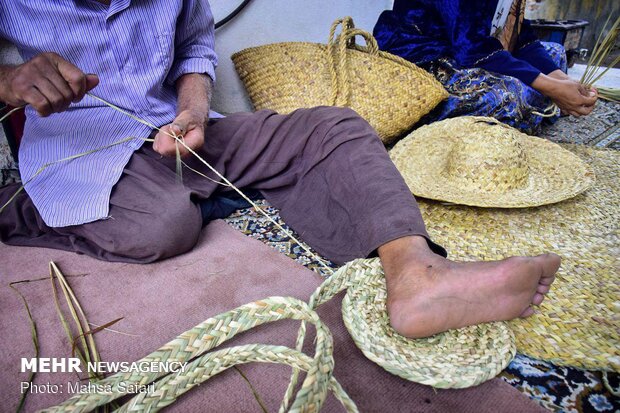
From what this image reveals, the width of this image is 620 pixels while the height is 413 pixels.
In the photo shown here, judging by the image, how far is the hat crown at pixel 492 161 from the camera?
3.98 ft

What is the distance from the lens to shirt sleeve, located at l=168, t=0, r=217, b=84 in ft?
4.25

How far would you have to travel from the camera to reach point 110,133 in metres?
1.11

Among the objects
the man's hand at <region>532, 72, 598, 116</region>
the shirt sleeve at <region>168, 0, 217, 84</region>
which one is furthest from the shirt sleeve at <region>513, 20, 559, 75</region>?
the shirt sleeve at <region>168, 0, 217, 84</region>

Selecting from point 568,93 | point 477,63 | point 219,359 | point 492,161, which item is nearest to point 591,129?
point 568,93

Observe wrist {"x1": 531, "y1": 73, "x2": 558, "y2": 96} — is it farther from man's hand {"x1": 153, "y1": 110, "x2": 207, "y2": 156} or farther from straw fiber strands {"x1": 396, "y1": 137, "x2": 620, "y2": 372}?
man's hand {"x1": 153, "y1": 110, "x2": 207, "y2": 156}

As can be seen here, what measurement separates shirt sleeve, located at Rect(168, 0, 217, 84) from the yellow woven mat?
2.79 ft

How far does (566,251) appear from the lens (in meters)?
1.05

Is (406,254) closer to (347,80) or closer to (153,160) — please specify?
(153,160)

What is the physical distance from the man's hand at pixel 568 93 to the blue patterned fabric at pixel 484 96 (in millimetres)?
57

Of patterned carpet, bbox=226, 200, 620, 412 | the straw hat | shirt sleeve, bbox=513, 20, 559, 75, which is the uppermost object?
shirt sleeve, bbox=513, 20, 559, 75

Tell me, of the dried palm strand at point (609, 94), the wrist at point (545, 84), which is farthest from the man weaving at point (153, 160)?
the dried palm strand at point (609, 94)

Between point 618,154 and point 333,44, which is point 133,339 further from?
point 618,154

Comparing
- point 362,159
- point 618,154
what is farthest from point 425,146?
point 618,154

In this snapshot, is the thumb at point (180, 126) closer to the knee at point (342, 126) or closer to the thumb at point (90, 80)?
the thumb at point (90, 80)
